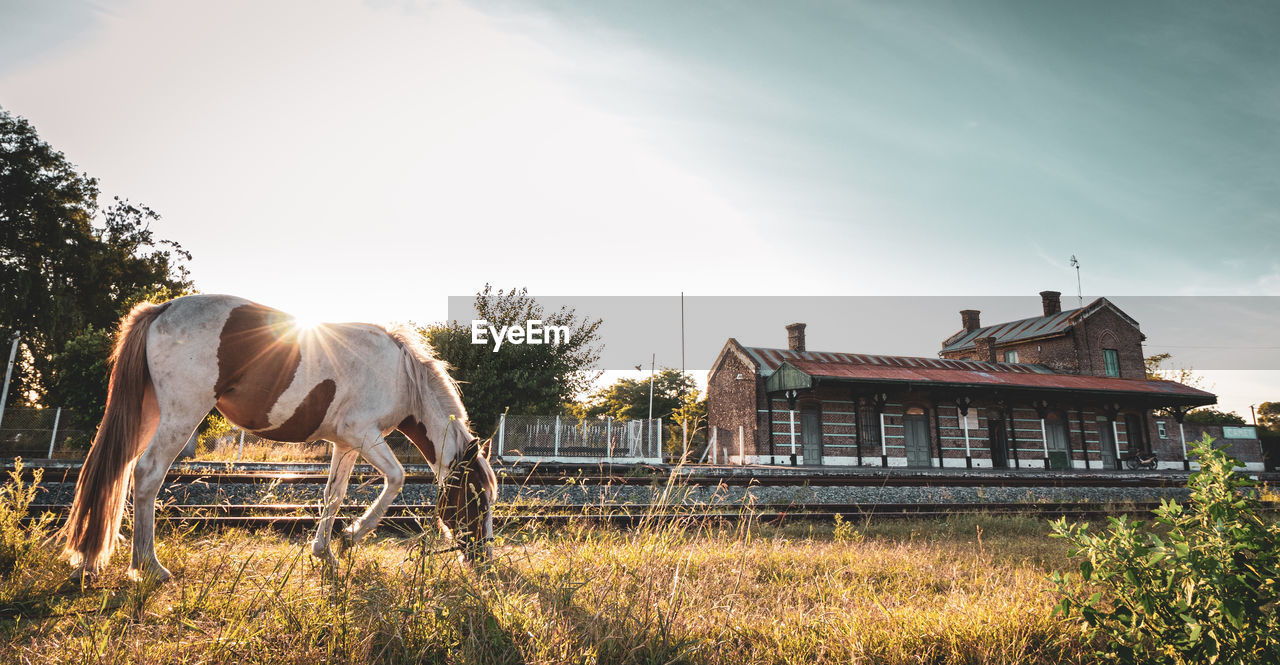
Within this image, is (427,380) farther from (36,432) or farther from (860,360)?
(860,360)

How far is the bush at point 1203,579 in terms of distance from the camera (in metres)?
1.88

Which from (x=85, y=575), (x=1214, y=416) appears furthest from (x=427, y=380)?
(x=1214, y=416)

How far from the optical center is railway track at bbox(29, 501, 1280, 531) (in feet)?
15.4

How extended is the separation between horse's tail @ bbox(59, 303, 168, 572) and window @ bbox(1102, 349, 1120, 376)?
128 feet

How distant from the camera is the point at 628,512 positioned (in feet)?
21.3

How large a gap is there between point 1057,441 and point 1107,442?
339 centimetres

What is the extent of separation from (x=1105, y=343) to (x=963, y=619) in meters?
37.4

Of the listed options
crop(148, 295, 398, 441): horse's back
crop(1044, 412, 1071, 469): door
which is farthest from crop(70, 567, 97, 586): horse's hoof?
→ crop(1044, 412, 1071, 469): door

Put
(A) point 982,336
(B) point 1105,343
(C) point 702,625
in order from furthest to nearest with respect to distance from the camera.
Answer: (A) point 982,336 → (B) point 1105,343 → (C) point 702,625

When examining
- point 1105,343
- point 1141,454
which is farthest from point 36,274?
point 1105,343

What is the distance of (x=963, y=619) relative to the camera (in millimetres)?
2564

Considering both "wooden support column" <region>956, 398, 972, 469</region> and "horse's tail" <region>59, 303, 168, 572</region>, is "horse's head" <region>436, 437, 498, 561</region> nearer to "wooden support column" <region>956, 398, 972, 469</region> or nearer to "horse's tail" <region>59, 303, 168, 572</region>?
"horse's tail" <region>59, 303, 168, 572</region>

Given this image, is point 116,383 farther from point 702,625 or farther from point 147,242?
point 147,242

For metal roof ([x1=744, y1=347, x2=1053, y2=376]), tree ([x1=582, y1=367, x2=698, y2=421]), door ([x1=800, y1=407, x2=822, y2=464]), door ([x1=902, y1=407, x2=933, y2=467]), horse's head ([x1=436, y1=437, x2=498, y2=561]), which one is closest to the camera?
horse's head ([x1=436, y1=437, x2=498, y2=561])
